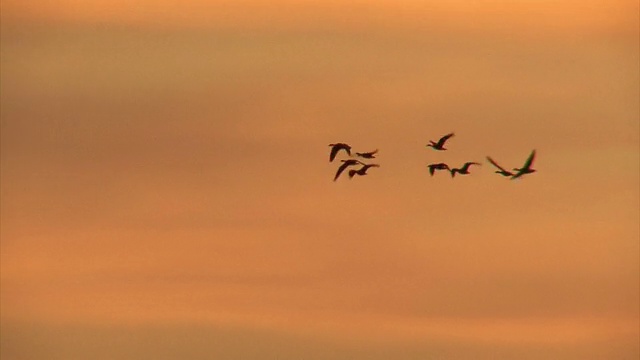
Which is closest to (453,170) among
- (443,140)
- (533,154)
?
(443,140)

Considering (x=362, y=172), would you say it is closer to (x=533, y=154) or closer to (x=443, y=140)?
(x=443, y=140)

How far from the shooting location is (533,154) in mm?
122562

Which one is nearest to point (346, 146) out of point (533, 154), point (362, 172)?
point (362, 172)

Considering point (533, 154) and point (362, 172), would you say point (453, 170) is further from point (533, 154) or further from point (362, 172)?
point (533, 154)

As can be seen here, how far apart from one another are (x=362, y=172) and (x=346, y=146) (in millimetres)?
4233

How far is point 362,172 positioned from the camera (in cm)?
14225

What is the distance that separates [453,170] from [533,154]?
58.6ft

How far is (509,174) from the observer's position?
443ft

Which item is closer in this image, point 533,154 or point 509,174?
point 533,154

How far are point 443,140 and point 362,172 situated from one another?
7.94 metres

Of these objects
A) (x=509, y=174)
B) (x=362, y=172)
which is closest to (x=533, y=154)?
(x=509, y=174)

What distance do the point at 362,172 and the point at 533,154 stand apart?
2222 cm

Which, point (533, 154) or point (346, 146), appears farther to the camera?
point (346, 146)

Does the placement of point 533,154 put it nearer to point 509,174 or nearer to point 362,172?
point 509,174
